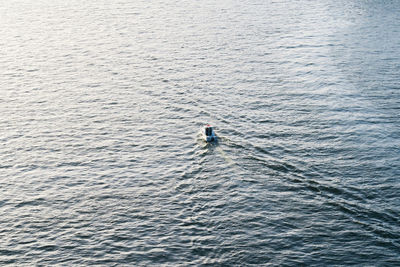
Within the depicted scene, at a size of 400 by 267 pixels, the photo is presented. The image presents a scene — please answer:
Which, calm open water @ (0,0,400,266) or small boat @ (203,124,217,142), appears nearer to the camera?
calm open water @ (0,0,400,266)

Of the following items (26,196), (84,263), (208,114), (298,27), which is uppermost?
(298,27)

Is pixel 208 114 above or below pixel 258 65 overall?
below

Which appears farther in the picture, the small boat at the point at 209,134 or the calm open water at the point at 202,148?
the small boat at the point at 209,134

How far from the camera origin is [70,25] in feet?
471

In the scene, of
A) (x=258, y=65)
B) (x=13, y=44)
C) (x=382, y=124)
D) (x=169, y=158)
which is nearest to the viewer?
(x=169, y=158)

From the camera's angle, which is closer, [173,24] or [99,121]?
[99,121]

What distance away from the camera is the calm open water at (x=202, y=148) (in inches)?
2032

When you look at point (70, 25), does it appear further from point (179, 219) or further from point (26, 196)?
point (179, 219)

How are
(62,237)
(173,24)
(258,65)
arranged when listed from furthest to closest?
(173,24), (258,65), (62,237)

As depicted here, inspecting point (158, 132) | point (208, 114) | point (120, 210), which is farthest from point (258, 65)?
point (120, 210)

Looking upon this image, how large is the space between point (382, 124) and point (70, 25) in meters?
97.6

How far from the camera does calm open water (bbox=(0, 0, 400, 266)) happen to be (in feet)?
169

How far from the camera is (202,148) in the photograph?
70125mm

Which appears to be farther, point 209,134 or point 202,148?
point 202,148
